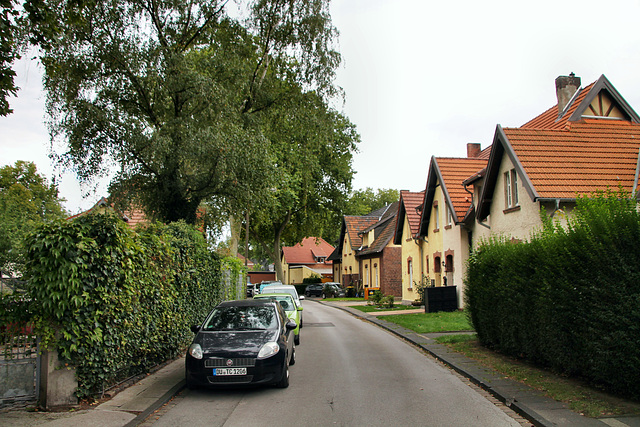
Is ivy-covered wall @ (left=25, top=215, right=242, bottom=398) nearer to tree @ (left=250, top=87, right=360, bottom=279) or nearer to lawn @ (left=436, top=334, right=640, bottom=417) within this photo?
lawn @ (left=436, top=334, right=640, bottom=417)

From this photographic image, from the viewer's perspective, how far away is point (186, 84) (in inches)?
634

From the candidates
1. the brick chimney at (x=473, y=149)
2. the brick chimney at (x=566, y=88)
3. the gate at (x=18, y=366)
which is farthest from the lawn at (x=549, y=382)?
the brick chimney at (x=473, y=149)

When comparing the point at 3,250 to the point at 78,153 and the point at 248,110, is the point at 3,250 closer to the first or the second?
the point at 78,153

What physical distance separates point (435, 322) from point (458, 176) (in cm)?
933

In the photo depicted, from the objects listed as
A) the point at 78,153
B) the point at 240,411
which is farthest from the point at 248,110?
the point at 240,411

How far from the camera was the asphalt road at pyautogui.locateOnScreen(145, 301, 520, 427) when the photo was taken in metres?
6.97

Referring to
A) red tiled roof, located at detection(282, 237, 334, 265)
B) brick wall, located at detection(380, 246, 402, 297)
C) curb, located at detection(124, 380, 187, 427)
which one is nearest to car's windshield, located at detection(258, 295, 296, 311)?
curb, located at detection(124, 380, 187, 427)

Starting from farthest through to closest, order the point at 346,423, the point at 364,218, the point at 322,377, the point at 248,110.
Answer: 1. the point at 364,218
2. the point at 248,110
3. the point at 322,377
4. the point at 346,423

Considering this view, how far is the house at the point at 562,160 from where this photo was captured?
17.2 meters

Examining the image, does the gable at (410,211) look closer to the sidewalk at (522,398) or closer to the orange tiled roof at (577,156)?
the orange tiled roof at (577,156)

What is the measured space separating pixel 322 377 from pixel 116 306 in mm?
4162

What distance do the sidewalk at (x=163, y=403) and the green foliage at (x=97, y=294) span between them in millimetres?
445

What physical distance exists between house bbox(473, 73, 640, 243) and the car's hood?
8.84 m

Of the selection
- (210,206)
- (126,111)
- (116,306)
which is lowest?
(116,306)
